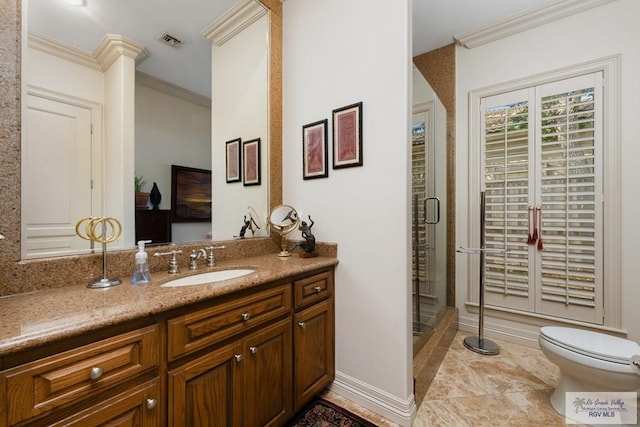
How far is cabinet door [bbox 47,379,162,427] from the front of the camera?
2.43 ft

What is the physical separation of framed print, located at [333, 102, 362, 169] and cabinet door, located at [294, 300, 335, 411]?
0.91 m

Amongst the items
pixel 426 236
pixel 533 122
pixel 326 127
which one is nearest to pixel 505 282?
pixel 426 236

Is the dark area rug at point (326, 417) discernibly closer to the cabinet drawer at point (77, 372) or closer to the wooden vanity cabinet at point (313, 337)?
the wooden vanity cabinet at point (313, 337)

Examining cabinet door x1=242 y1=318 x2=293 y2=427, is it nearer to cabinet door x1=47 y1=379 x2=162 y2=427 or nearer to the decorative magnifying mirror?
cabinet door x1=47 y1=379 x2=162 y2=427

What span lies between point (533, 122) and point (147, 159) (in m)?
3.02

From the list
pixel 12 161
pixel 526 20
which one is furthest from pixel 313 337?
pixel 526 20

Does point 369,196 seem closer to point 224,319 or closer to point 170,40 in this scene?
point 224,319

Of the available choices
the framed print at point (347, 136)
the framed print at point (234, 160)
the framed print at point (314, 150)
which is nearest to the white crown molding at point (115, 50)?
the framed print at point (234, 160)

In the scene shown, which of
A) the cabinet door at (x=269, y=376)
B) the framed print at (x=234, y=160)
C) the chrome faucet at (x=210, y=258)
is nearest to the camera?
the cabinet door at (x=269, y=376)

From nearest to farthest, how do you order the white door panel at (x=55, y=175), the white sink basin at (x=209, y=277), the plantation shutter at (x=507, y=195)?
the white door panel at (x=55, y=175), the white sink basin at (x=209, y=277), the plantation shutter at (x=507, y=195)

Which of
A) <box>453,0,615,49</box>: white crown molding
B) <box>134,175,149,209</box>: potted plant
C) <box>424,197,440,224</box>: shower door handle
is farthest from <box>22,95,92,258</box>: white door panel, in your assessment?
<box>453,0,615,49</box>: white crown molding

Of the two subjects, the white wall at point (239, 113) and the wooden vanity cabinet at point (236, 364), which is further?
the white wall at point (239, 113)

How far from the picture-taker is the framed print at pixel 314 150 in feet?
5.90

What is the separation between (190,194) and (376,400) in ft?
5.42
